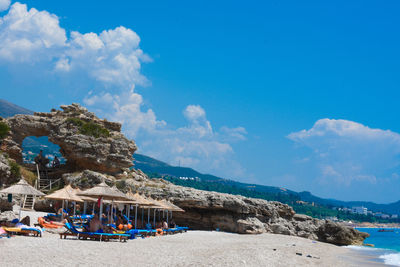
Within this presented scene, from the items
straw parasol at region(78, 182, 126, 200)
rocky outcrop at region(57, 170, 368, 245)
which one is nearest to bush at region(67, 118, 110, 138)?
rocky outcrop at region(57, 170, 368, 245)

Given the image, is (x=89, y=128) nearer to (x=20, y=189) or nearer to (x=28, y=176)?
(x=28, y=176)

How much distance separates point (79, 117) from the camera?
3819 cm

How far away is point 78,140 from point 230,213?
603 inches

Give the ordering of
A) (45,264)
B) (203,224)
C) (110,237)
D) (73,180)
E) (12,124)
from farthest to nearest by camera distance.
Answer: (12,124), (203,224), (73,180), (110,237), (45,264)

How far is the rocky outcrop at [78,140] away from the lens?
34.9 metres

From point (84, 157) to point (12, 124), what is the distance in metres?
8.06

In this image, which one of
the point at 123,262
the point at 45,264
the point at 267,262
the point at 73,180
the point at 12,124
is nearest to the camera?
the point at 45,264

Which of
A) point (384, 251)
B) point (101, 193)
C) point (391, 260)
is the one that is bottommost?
point (384, 251)

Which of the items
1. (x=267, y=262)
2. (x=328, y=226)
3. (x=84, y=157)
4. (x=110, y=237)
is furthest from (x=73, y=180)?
(x=328, y=226)

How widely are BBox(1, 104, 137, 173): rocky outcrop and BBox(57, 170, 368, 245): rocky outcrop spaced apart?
2.10 m

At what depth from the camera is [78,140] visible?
115ft

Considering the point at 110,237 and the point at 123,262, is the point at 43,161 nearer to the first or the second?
the point at 110,237

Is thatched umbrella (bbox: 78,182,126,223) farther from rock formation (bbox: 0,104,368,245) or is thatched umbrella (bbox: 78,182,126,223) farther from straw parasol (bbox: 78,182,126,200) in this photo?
rock formation (bbox: 0,104,368,245)

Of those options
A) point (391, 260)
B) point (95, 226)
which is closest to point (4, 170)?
point (95, 226)
